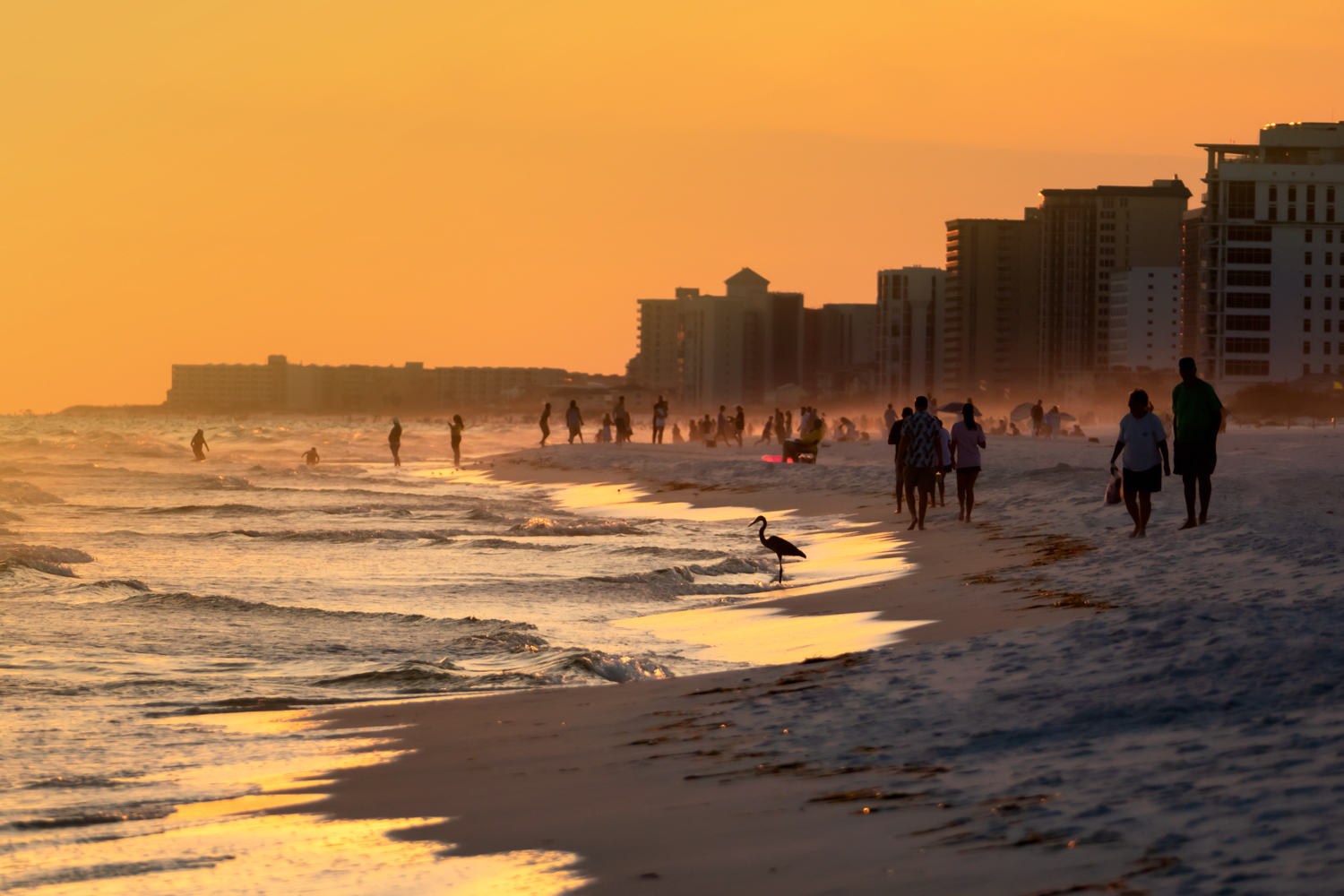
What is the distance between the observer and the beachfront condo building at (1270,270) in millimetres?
103375

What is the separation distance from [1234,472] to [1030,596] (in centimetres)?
1931

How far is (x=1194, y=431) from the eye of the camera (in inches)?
554

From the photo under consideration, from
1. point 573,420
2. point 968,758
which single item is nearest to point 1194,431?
point 968,758

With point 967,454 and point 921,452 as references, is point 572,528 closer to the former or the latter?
point 921,452

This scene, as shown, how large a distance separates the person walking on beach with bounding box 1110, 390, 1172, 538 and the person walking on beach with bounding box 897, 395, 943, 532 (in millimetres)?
4751

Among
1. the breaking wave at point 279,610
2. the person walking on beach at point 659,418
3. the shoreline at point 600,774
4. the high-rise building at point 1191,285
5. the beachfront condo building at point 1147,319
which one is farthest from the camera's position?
the beachfront condo building at point 1147,319

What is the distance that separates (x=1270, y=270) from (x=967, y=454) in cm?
9610

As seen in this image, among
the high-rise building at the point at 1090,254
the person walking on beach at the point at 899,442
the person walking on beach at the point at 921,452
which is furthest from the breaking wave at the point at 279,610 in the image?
the high-rise building at the point at 1090,254

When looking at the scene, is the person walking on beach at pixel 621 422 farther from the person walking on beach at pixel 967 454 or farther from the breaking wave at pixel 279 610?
the breaking wave at pixel 279 610

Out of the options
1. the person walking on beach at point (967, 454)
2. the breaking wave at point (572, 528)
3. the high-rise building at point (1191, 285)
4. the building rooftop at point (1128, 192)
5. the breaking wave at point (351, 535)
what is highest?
the building rooftop at point (1128, 192)

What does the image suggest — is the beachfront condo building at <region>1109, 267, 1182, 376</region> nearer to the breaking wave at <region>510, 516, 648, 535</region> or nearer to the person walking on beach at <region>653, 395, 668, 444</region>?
the person walking on beach at <region>653, 395, 668, 444</region>

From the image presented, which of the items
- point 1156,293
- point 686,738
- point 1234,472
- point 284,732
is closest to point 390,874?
point 686,738

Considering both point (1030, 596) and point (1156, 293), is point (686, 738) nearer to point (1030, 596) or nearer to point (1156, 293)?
point (1030, 596)

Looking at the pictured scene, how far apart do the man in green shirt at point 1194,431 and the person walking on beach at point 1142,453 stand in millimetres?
214
